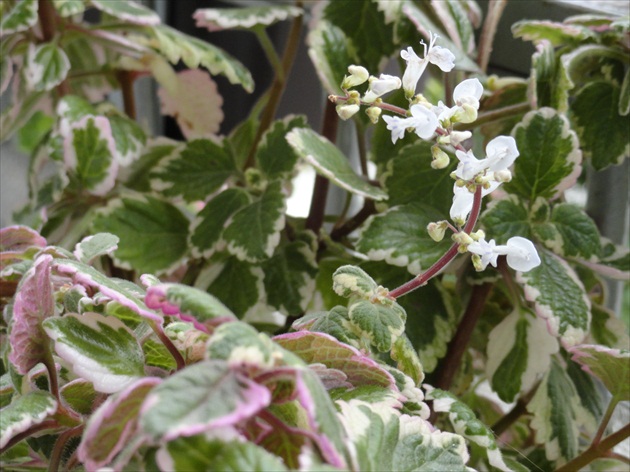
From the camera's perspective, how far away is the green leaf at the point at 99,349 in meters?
0.34

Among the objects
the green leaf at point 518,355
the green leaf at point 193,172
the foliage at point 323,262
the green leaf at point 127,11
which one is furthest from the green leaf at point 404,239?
the green leaf at point 127,11

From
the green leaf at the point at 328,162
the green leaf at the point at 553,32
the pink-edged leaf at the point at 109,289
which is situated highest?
the green leaf at the point at 553,32

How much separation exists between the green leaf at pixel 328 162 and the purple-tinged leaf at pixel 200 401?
318 mm

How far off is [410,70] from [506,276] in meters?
0.27

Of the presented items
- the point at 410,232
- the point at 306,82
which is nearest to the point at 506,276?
the point at 410,232

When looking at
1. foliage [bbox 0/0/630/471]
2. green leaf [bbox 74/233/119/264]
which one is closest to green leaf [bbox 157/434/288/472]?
foliage [bbox 0/0/630/471]

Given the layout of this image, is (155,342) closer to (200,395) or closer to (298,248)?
(200,395)

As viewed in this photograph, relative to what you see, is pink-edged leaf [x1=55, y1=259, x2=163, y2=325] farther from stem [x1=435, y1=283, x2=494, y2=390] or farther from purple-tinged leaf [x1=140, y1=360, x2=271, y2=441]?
stem [x1=435, y1=283, x2=494, y2=390]

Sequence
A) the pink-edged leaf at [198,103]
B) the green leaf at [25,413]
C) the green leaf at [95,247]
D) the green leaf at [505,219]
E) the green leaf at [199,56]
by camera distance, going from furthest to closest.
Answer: the pink-edged leaf at [198,103], the green leaf at [199,56], the green leaf at [505,219], the green leaf at [95,247], the green leaf at [25,413]

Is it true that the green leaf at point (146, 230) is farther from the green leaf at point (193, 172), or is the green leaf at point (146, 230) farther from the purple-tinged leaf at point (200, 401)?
the purple-tinged leaf at point (200, 401)

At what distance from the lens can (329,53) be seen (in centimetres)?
67

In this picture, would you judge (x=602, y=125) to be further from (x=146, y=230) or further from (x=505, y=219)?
(x=146, y=230)

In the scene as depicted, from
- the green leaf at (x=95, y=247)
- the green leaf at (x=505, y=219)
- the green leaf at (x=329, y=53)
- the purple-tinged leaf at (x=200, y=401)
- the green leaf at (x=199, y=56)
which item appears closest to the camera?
the purple-tinged leaf at (x=200, y=401)

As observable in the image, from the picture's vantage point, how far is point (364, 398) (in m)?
0.35
